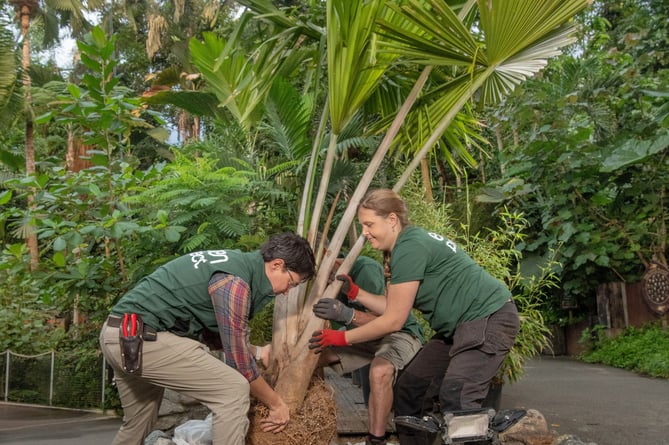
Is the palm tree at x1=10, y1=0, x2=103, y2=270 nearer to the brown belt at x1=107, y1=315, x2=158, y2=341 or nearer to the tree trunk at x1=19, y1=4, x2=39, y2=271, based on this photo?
the tree trunk at x1=19, y1=4, x2=39, y2=271

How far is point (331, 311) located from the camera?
3674 millimetres

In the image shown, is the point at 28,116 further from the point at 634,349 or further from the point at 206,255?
the point at 206,255

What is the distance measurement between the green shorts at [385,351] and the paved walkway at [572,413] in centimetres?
171

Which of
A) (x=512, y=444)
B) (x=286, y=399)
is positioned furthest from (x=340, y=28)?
(x=512, y=444)

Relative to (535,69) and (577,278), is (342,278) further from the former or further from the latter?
(577,278)

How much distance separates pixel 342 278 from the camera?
3.94 m

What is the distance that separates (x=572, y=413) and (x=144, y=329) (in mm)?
4260

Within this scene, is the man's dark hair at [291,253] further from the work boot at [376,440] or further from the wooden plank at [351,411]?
the wooden plank at [351,411]

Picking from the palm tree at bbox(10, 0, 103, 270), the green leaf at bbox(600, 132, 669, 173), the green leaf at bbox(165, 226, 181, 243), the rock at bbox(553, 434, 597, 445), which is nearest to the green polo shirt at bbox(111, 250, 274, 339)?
the green leaf at bbox(165, 226, 181, 243)

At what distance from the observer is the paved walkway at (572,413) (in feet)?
17.1

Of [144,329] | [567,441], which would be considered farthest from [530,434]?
[144,329]

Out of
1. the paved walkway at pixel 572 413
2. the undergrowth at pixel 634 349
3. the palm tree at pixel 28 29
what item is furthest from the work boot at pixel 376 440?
the undergrowth at pixel 634 349

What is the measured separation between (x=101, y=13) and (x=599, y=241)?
87.6 feet

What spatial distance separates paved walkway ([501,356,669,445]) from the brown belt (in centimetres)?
337
